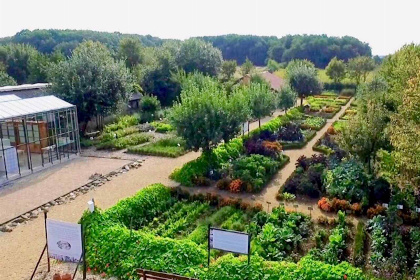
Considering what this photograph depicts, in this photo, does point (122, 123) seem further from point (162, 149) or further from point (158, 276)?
point (158, 276)

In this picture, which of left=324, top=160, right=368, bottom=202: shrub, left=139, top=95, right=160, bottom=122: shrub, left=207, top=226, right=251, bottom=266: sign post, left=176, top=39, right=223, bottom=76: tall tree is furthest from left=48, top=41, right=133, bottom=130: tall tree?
left=207, top=226, right=251, bottom=266: sign post

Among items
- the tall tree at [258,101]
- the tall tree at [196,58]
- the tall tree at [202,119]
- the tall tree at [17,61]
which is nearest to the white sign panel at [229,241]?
the tall tree at [202,119]

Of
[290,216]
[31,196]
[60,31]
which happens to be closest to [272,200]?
[290,216]

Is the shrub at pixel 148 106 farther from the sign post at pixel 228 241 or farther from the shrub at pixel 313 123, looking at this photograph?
the sign post at pixel 228 241

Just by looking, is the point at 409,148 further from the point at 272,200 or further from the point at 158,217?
the point at 158,217

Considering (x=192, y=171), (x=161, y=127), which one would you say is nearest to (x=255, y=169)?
(x=192, y=171)

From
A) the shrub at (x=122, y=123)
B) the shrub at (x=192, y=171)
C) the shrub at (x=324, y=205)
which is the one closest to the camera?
the shrub at (x=324, y=205)
